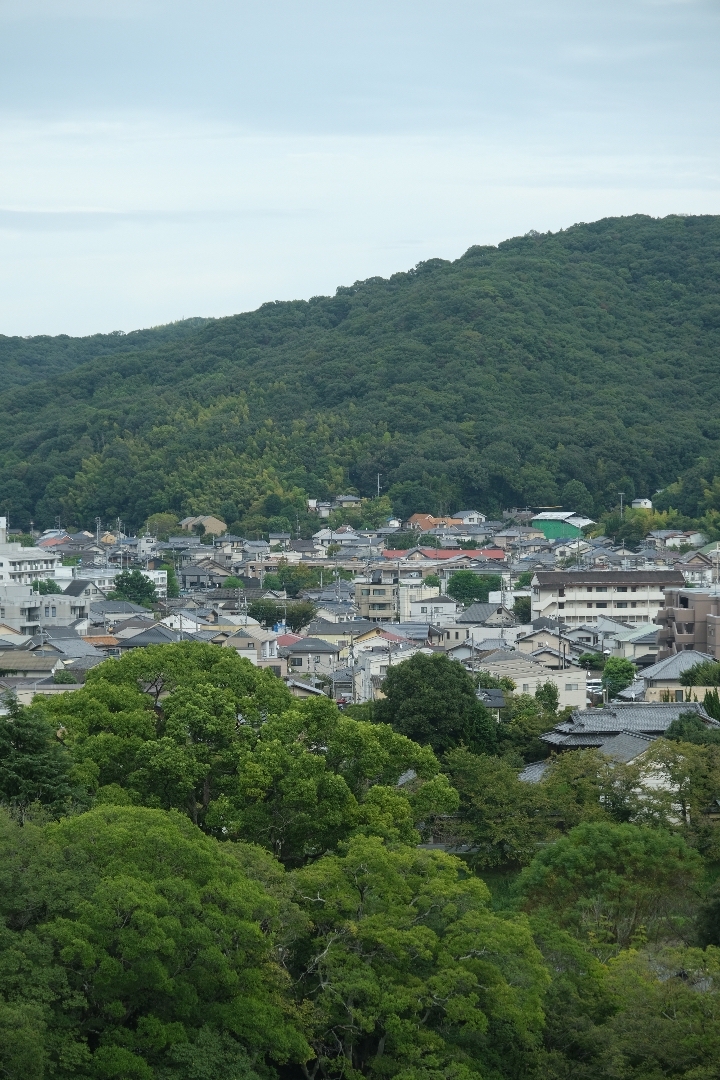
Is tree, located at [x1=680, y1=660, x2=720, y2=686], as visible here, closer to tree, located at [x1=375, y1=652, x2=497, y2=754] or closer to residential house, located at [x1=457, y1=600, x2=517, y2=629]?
tree, located at [x1=375, y1=652, x2=497, y2=754]

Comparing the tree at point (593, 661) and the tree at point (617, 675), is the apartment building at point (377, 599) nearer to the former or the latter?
the tree at point (593, 661)

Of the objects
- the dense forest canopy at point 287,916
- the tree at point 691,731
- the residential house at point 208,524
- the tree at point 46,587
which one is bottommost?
the residential house at point 208,524

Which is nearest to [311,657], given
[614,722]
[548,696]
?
[548,696]

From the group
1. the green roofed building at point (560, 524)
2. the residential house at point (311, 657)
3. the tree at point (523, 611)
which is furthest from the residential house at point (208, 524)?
the residential house at point (311, 657)

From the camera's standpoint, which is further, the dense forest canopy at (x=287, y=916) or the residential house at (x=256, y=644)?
the residential house at (x=256, y=644)

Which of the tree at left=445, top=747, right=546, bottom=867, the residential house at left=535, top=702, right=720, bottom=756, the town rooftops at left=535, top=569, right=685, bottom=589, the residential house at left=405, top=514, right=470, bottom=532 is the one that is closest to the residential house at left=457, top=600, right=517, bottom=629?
the town rooftops at left=535, top=569, right=685, bottom=589
